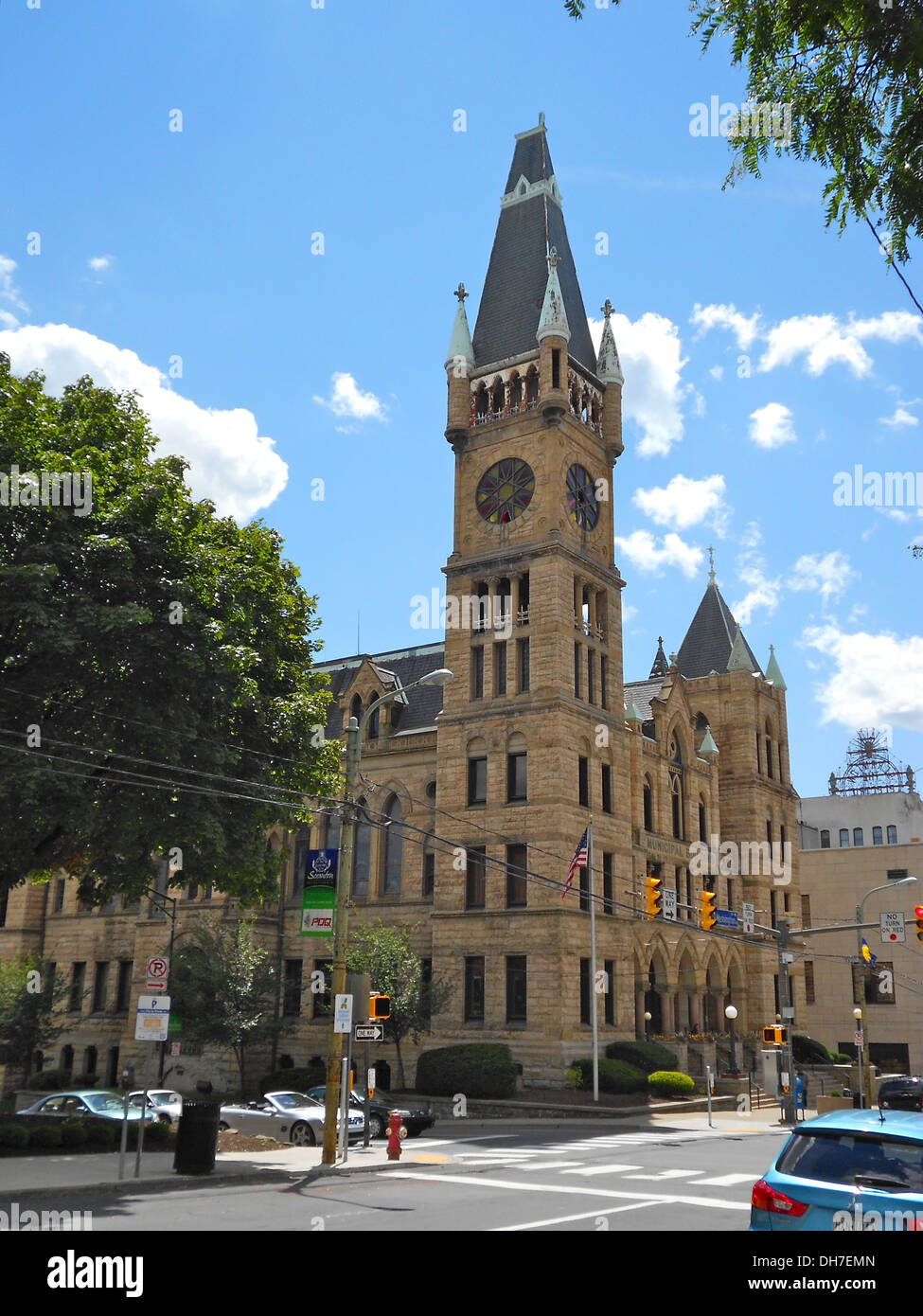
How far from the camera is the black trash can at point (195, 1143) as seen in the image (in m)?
19.6

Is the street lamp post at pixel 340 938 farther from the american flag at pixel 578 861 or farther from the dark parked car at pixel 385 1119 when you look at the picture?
the american flag at pixel 578 861

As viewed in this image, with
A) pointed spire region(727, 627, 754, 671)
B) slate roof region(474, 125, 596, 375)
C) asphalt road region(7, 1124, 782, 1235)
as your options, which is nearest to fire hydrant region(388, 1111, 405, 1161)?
asphalt road region(7, 1124, 782, 1235)

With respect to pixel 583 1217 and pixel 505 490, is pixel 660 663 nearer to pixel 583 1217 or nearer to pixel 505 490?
pixel 505 490

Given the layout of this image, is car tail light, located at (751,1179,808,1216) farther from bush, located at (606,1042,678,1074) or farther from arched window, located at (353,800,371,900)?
arched window, located at (353,800,371,900)

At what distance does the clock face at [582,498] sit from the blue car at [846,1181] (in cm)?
4118

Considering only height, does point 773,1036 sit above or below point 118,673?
below

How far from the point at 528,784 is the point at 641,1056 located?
35.6ft

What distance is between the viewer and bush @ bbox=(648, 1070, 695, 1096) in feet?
133

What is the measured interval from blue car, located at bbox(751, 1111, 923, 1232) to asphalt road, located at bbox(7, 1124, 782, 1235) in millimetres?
5906

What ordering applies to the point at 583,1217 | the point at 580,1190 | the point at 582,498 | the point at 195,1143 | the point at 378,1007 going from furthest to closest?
the point at 582,498, the point at 378,1007, the point at 195,1143, the point at 580,1190, the point at 583,1217

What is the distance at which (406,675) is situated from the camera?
55.7 meters

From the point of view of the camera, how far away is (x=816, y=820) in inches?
3383

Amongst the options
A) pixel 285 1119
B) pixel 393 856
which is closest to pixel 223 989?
pixel 393 856

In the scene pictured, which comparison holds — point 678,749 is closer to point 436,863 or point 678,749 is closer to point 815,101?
point 436,863
